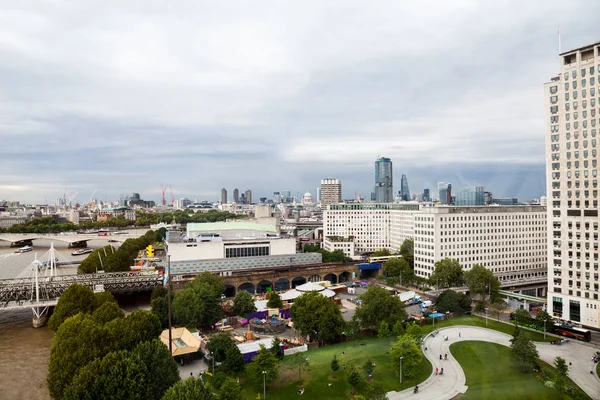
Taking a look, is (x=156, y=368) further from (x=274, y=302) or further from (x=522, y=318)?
(x=522, y=318)

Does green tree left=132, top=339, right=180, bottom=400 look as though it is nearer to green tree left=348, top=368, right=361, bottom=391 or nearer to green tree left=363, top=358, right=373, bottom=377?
green tree left=348, top=368, right=361, bottom=391

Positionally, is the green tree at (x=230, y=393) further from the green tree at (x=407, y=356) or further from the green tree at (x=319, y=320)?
the green tree at (x=319, y=320)

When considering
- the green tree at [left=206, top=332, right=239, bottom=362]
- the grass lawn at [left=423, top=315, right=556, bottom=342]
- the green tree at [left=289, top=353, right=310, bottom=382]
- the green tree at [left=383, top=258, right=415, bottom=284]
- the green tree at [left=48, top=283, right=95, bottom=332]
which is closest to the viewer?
the green tree at [left=289, top=353, right=310, bottom=382]

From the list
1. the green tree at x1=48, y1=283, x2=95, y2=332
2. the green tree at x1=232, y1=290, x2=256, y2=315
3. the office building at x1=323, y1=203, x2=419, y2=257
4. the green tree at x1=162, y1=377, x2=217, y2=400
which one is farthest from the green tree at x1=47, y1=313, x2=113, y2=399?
the office building at x1=323, y1=203, x2=419, y2=257

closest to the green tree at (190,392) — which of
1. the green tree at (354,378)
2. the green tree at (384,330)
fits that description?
the green tree at (354,378)

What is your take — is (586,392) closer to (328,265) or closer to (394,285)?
(394,285)

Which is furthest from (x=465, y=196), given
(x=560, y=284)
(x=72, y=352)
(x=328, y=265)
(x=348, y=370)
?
(x=72, y=352)
